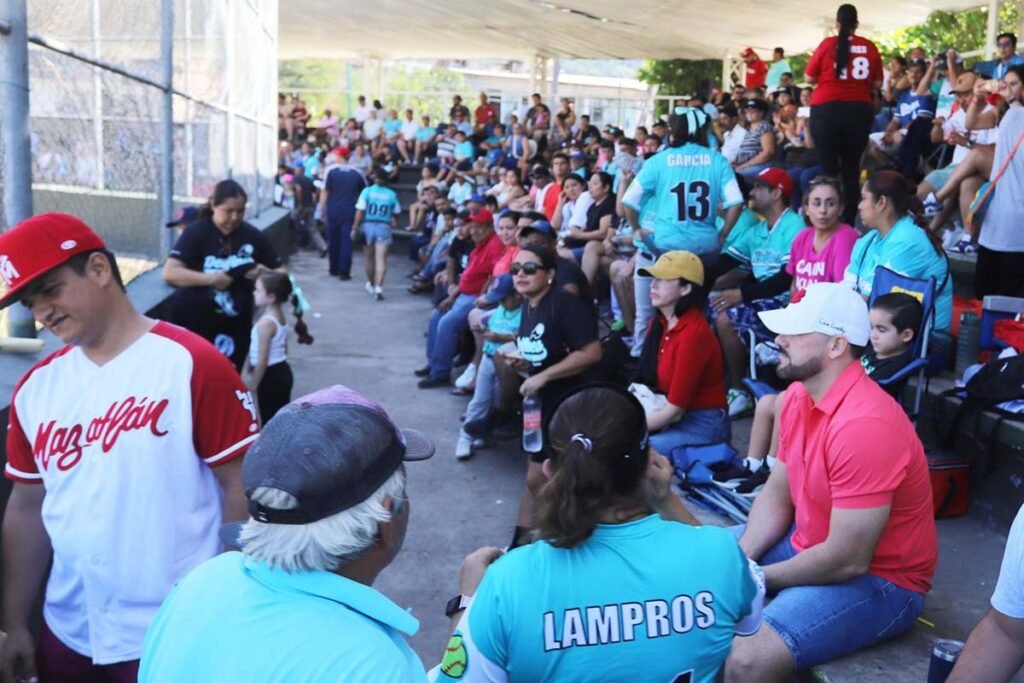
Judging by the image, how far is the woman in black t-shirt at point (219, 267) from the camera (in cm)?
634

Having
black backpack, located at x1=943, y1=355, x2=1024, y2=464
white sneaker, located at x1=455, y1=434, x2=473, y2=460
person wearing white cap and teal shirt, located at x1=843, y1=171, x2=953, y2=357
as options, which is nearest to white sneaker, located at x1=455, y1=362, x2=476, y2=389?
white sneaker, located at x1=455, y1=434, x2=473, y2=460

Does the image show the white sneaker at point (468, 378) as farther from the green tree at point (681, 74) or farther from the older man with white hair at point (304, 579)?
the green tree at point (681, 74)

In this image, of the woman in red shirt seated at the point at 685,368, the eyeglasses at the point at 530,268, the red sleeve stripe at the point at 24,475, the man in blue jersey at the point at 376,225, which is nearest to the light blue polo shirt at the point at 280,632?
the red sleeve stripe at the point at 24,475

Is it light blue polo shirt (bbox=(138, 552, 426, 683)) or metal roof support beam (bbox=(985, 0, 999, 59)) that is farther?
metal roof support beam (bbox=(985, 0, 999, 59))

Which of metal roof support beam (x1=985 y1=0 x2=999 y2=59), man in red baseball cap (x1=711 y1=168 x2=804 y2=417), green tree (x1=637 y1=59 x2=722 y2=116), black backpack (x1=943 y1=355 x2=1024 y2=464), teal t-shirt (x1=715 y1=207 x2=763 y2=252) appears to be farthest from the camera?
green tree (x1=637 y1=59 x2=722 y2=116)

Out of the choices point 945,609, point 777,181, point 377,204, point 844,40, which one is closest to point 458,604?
point 945,609

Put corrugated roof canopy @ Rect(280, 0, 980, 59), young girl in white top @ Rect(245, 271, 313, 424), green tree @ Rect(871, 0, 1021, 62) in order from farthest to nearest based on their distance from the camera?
green tree @ Rect(871, 0, 1021, 62), corrugated roof canopy @ Rect(280, 0, 980, 59), young girl in white top @ Rect(245, 271, 313, 424)

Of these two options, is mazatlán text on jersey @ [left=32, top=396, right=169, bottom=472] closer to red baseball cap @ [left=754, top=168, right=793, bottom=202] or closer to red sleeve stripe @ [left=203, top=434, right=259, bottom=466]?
red sleeve stripe @ [left=203, top=434, right=259, bottom=466]

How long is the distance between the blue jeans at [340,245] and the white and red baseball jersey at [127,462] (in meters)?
13.9

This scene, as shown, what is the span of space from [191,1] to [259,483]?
9420mm

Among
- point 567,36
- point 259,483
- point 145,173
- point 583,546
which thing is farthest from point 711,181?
point 567,36

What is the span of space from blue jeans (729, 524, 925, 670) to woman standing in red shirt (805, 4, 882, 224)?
5506 mm

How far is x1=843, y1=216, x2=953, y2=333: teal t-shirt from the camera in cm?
567

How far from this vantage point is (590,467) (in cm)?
230
